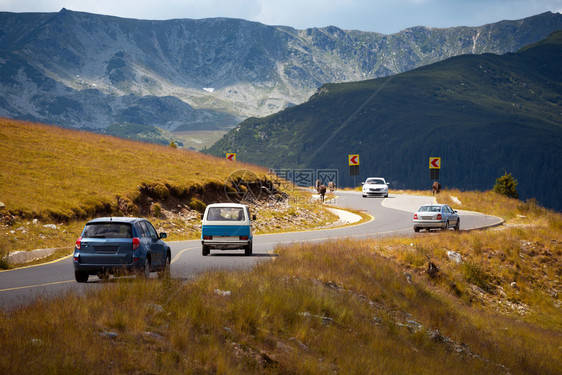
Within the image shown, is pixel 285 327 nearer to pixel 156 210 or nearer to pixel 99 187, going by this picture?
pixel 156 210

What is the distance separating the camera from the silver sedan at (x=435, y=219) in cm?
3241

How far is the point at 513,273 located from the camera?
27641 millimetres

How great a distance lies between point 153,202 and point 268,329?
23845 mm

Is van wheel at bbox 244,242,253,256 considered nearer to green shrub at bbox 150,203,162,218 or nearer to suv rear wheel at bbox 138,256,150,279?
suv rear wheel at bbox 138,256,150,279

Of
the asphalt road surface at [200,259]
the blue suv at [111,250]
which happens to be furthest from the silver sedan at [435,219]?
the blue suv at [111,250]

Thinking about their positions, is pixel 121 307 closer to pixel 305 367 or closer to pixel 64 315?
pixel 64 315

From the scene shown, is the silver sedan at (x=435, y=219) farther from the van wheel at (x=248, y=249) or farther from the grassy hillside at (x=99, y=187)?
the van wheel at (x=248, y=249)

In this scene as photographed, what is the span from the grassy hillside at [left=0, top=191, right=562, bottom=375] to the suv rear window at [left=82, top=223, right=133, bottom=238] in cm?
240

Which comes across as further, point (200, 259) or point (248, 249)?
point (248, 249)

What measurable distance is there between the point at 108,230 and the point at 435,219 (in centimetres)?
2220

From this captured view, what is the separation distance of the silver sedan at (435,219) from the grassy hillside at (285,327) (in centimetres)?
940

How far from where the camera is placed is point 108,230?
1427cm

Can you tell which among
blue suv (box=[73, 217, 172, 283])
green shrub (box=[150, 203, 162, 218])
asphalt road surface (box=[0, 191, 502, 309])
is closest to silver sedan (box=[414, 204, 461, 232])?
asphalt road surface (box=[0, 191, 502, 309])

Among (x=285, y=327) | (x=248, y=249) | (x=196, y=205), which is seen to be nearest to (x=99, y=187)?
(x=196, y=205)
